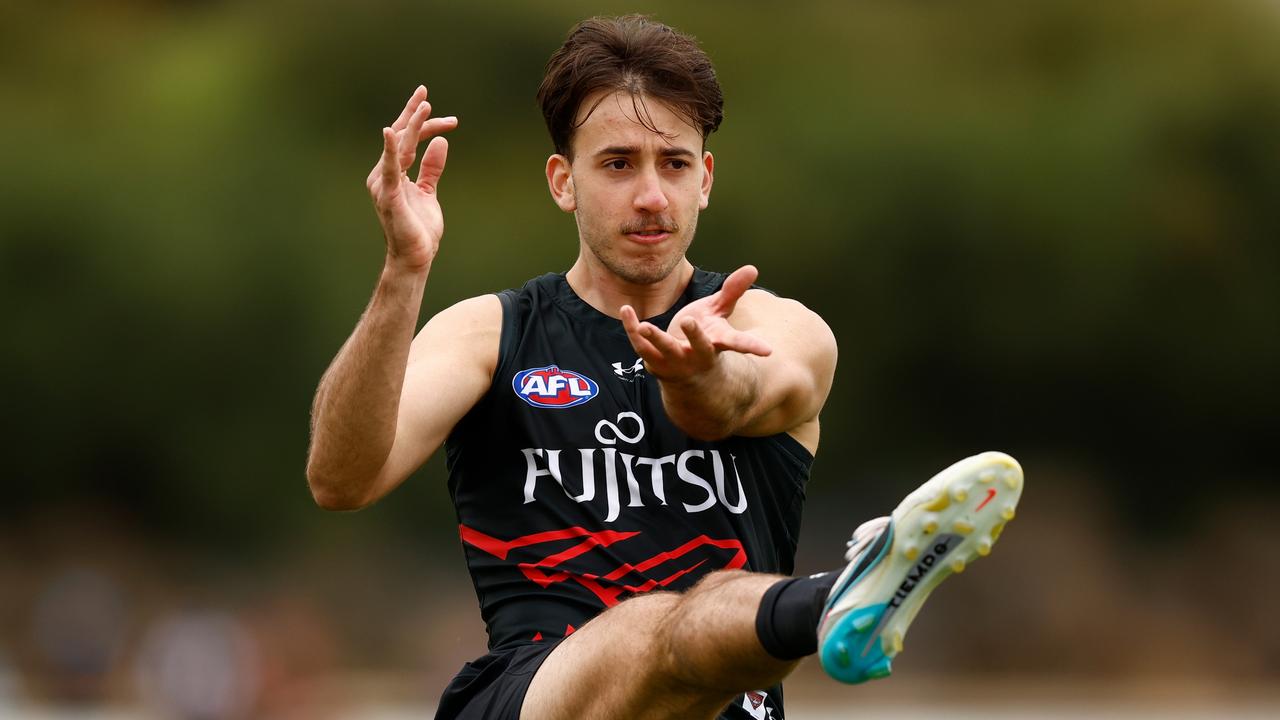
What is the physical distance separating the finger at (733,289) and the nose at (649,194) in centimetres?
69

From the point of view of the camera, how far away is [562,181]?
22.7 ft

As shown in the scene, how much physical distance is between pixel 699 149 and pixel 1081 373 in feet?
61.5

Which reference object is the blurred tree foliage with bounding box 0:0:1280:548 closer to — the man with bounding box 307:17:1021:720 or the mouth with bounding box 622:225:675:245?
the man with bounding box 307:17:1021:720

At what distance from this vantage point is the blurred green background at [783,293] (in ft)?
75.2

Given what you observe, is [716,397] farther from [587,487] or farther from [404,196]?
[404,196]

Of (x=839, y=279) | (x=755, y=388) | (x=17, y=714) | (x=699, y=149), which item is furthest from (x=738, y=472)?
A: (x=839, y=279)

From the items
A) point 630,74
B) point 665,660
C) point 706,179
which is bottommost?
point 665,660

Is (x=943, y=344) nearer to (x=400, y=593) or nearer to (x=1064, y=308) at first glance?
(x=1064, y=308)

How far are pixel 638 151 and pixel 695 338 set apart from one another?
3.54 ft

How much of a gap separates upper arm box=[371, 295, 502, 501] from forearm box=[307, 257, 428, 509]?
0.11m

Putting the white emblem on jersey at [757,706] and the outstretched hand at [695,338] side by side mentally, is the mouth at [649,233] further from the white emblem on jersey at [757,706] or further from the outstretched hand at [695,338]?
the white emblem on jersey at [757,706]

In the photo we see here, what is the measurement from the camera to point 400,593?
23.0 metres

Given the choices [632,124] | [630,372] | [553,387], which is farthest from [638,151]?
[553,387]

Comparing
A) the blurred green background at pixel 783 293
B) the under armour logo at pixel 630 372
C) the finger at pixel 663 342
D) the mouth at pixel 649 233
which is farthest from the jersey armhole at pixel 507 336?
the blurred green background at pixel 783 293
